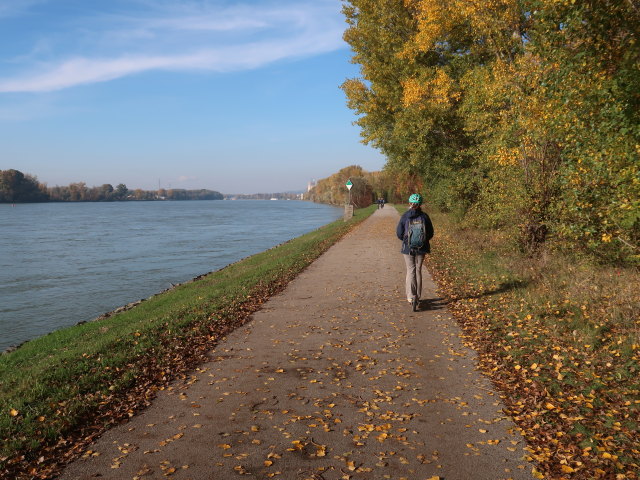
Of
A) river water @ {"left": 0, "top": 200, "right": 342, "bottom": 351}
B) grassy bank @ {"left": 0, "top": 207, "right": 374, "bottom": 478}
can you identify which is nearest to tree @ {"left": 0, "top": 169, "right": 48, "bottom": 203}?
river water @ {"left": 0, "top": 200, "right": 342, "bottom": 351}

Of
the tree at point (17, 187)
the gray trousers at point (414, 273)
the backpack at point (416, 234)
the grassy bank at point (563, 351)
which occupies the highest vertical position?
the tree at point (17, 187)

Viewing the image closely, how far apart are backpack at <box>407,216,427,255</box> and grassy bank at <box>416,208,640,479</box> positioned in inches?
62.4

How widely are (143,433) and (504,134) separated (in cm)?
1034

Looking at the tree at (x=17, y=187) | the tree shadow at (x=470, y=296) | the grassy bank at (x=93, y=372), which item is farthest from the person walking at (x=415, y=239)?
the tree at (x=17, y=187)

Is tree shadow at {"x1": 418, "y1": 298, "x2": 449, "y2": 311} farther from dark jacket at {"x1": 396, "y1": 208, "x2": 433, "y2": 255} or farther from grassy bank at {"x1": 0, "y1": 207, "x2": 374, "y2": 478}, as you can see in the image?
grassy bank at {"x1": 0, "y1": 207, "x2": 374, "y2": 478}

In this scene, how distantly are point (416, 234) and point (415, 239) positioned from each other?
10 centimetres

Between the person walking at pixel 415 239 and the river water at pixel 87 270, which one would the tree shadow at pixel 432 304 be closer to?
the person walking at pixel 415 239

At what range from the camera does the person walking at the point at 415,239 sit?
8727mm

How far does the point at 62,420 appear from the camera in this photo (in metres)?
4.87

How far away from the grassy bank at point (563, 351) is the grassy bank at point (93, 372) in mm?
4340

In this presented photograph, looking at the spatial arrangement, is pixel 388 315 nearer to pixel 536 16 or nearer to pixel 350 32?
pixel 536 16

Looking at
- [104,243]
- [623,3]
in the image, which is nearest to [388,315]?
[623,3]

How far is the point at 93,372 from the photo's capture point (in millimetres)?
6441

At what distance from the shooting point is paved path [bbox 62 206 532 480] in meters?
3.92
